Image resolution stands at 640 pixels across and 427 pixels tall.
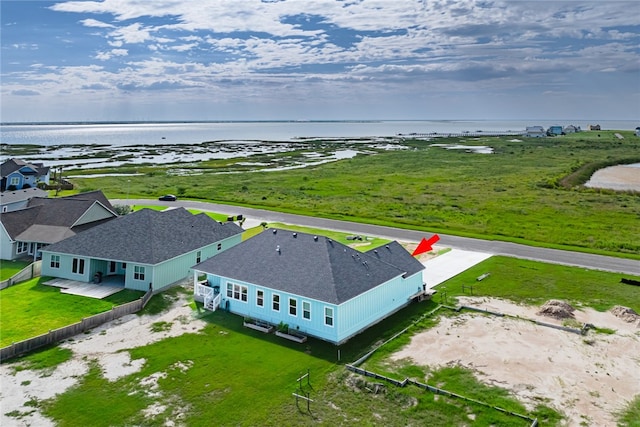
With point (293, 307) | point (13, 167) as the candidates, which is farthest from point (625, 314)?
point (13, 167)

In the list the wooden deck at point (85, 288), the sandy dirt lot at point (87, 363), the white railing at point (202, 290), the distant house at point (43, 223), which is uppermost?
the distant house at point (43, 223)

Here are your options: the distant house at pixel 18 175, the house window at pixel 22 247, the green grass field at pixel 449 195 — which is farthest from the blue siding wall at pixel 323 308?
the distant house at pixel 18 175

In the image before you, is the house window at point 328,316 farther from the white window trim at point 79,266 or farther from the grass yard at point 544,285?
the white window trim at point 79,266

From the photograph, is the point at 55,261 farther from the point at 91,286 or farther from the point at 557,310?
the point at 557,310

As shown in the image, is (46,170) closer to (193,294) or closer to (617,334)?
(193,294)

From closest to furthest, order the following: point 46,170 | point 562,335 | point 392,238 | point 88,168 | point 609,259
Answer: point 562,335 < point 609,259 < point 392,238 < point 46,170 < point 88,168

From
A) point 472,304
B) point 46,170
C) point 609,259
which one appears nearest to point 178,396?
point 472,304
